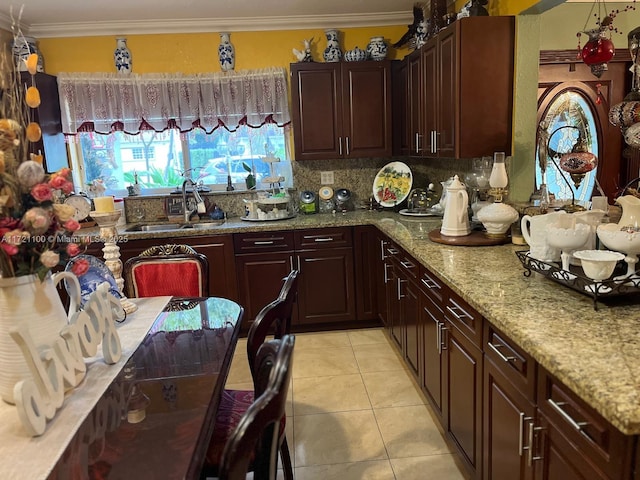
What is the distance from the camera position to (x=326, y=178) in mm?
4270

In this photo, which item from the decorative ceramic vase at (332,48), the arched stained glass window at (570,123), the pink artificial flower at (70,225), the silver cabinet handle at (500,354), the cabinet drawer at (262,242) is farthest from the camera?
the decorative ceramic vase at (332,48)

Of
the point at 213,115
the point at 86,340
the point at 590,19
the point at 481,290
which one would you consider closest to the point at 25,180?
the point at 86,340

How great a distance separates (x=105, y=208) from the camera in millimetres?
1872

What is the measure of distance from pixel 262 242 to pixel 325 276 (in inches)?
22.1

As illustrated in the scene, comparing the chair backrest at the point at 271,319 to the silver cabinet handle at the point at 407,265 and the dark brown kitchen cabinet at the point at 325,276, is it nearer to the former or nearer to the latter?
the silver cabinet handle at the point at 407,265

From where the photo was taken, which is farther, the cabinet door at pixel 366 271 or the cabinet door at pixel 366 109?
the cabinet door at pixel 366 109

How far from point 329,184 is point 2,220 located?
3192mm

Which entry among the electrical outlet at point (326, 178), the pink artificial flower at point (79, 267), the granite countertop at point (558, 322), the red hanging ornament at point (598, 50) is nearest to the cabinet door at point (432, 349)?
the granite countertop at point (558, 322)

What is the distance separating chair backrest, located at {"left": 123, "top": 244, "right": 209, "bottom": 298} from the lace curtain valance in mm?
1864

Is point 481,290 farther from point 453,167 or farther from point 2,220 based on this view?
point 453,167

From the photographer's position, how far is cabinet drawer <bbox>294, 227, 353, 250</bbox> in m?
3.68

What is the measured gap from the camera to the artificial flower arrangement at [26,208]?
124 cm

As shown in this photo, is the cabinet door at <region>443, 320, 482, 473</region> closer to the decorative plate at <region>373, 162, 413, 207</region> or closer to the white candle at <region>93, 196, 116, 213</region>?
the white candle at <region>93, 196, 116, 213</region>

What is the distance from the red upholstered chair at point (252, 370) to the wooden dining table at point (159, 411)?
0.12 metres
